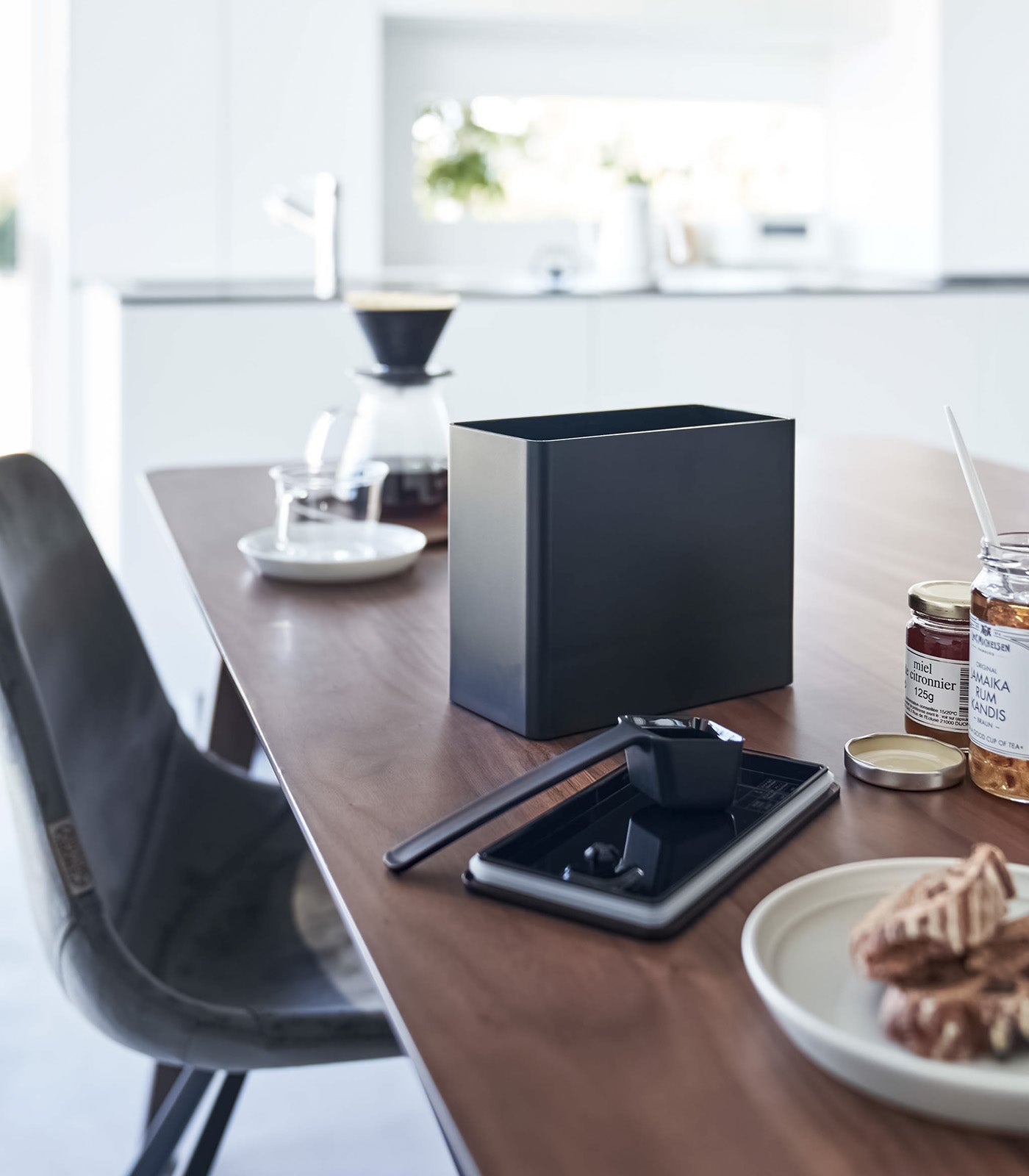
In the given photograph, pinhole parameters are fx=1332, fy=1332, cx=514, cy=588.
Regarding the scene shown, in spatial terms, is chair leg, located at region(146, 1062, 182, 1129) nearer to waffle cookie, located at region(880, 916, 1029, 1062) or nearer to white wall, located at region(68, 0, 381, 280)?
waffle cookie, located at region(880, 916, 1029, 1062)

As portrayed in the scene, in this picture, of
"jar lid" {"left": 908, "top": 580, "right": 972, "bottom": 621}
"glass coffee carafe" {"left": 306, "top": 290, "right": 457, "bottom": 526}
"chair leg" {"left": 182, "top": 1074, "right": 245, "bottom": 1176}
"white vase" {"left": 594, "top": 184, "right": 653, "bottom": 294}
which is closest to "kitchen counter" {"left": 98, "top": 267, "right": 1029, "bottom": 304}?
"white vase" {"left": 594, "top": 184, "right": 653, "bottom": 294}

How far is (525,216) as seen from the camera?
4.46 meters

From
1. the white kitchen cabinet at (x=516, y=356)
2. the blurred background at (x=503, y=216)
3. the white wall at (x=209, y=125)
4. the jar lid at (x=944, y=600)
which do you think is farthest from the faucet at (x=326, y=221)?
the jar lid at (x=944, y=600)

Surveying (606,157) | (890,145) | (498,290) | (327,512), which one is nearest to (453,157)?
(606,157)

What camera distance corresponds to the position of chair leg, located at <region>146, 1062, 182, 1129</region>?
4.23 ft

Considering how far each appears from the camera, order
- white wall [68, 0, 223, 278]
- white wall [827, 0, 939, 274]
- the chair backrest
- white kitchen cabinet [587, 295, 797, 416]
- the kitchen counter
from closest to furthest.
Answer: the chair backrest → the kitchen counter → white kitchen cabinet [587, 295, 797, 416] → white wall [68, 0, 223, 278] → white wall [827, 0, 939, 274]

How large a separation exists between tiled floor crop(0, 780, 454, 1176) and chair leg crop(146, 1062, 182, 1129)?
0.51 feet

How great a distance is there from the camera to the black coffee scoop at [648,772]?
57 cm

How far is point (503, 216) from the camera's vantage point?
175 inches

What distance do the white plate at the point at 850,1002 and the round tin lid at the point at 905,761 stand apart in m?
0.12

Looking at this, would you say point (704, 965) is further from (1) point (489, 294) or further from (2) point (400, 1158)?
(1) point (489, 294)

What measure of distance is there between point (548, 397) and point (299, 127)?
163 centimetres

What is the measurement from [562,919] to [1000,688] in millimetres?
243

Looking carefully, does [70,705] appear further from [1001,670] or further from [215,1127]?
[1001,670]
